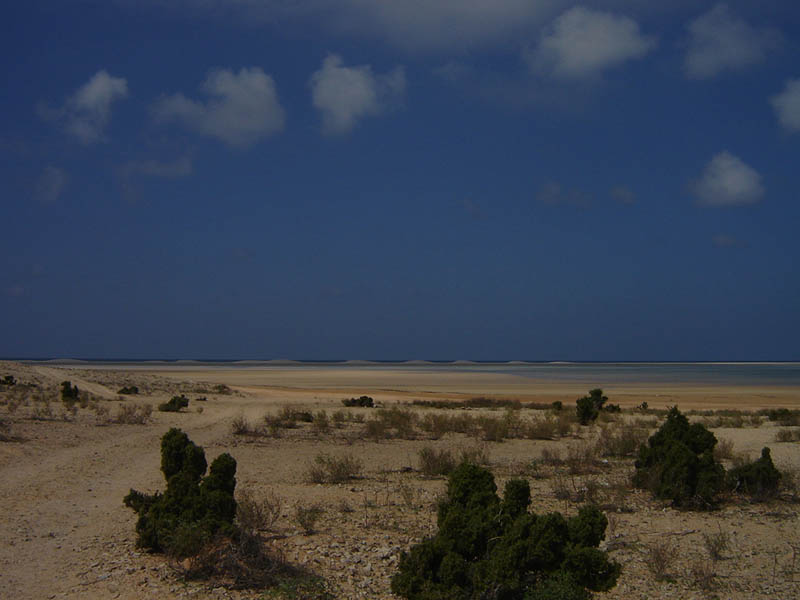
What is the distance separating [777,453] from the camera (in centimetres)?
1659

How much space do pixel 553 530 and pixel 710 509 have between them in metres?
5.88

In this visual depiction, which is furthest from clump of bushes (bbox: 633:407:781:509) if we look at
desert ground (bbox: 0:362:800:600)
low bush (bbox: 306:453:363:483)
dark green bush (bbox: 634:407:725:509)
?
low bush (bbox: 306:453:363:483)

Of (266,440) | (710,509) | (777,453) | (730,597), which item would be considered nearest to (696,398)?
(777,453)

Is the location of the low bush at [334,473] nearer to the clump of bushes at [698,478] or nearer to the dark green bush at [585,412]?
the clump of bushes at [698,478]

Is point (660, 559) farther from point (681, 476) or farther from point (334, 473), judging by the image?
point (334, 473)

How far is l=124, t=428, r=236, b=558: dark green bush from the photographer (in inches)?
262

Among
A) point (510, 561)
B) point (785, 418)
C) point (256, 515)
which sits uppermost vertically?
point (510, 561)

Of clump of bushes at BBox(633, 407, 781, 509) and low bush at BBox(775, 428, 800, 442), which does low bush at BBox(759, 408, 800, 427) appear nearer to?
low bush at BBox(775, 428, 800, 442)

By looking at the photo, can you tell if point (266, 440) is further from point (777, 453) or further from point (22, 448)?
point (777, 453)

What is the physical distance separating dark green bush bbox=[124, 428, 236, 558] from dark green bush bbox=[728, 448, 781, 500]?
788cm

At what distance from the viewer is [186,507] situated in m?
7.44

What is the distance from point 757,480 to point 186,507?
28.0 ft

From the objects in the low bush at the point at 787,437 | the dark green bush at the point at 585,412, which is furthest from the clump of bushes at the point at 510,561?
the dark green bush at the point at 585,412

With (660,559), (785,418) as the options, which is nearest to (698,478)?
(660,559)
